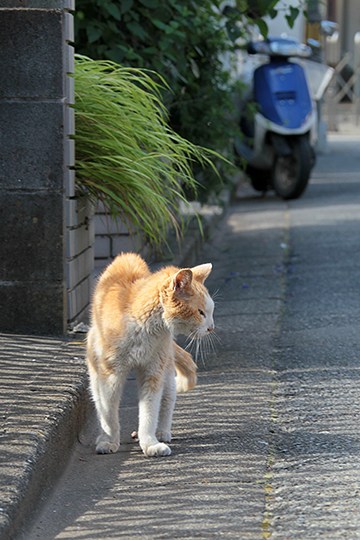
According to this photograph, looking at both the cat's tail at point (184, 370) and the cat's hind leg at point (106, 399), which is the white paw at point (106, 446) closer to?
the cat's hind leg at point (106, 399)

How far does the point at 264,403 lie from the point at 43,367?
892 mm

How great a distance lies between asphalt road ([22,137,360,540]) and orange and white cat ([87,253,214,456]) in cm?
11

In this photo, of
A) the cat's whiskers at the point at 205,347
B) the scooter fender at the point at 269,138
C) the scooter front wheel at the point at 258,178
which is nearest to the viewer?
the cat's whiskers at the point at 205,347

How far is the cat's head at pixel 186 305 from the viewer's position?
400 centimetres

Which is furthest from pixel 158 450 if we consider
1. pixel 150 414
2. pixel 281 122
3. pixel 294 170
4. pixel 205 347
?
pixel 294 170

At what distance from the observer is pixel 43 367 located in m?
4.65

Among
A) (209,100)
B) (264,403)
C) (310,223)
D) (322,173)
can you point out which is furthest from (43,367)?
(322,173)

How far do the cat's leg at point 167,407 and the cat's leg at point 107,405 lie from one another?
0.56 feet

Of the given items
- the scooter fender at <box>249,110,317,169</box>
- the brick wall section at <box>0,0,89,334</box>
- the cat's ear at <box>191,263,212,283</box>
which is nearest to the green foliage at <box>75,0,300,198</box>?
the brick wall section at <box>0,0,89,334</box>

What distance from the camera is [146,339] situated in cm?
405

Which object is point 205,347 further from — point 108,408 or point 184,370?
point 108,408

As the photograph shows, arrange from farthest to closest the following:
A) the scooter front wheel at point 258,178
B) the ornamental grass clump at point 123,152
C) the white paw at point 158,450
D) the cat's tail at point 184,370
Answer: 1. the scooter front wheel at point 258,178
2. the ornamental grass clump at point 123,152
3. the cat's tail at point 184,370
4. the white paw at point 158,450

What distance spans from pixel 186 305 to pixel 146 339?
0.61ft

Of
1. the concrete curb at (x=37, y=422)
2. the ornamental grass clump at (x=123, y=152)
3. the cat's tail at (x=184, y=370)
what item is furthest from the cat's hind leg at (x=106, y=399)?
the ornamental grass clump at (x=123, y=152)
